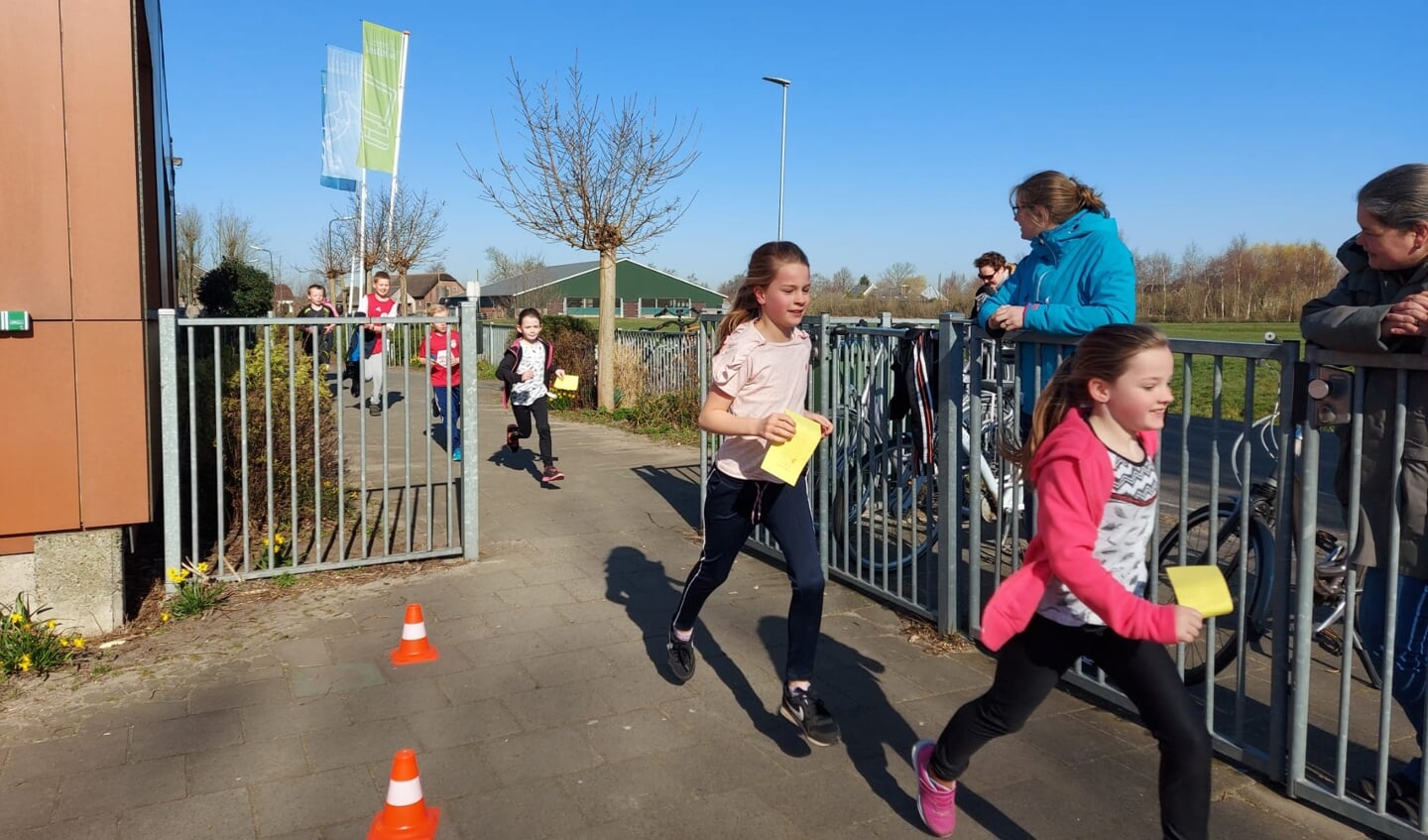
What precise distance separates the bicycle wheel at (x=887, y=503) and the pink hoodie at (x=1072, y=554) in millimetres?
2599

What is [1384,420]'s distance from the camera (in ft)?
10.7

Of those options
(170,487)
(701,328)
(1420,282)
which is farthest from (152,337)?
(1420,282)

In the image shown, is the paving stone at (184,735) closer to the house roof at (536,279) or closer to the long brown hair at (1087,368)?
the long brown hair at (1087,368)

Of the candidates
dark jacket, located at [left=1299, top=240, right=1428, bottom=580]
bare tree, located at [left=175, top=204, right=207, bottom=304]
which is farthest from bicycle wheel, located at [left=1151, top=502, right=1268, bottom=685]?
bare tree, located at [left=175, top=204, right=207, bottom=304]

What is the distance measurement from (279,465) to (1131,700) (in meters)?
5.63

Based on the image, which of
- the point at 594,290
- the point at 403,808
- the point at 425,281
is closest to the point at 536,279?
the point at 594,290

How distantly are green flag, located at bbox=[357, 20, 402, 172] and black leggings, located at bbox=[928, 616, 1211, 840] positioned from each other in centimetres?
1791

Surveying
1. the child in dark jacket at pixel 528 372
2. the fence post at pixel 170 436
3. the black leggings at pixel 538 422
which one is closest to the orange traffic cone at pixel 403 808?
the fence post at pixel 170 436

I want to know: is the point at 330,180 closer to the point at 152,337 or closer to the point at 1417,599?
the point at 152,337

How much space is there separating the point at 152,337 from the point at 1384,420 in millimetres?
6059

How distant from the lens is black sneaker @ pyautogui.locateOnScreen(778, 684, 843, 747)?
13.3 feet

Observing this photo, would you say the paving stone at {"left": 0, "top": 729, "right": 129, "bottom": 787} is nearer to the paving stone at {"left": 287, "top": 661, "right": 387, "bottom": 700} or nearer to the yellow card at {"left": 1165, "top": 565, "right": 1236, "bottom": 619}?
the paving stone at {"left": 287, "top": 661, "right": 387, "bottom": 700}

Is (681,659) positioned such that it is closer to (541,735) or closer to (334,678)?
(541,735)

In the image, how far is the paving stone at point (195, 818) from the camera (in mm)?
3430
